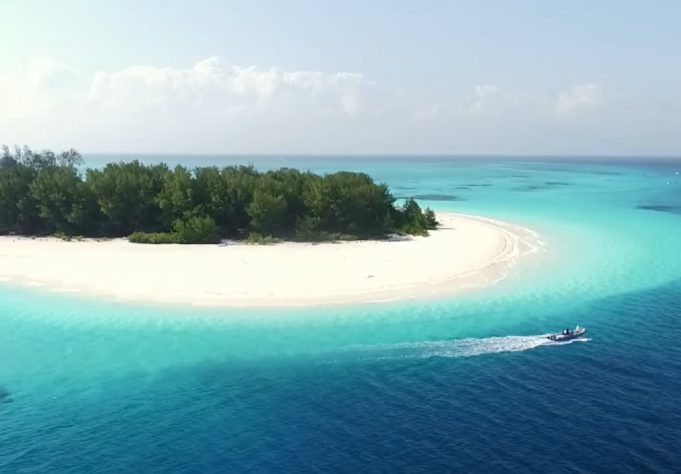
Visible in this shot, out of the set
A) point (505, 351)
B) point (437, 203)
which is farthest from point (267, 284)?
point (437, 203)

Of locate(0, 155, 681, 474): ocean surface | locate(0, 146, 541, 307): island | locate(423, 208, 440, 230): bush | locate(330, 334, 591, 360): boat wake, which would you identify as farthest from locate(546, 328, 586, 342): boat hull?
locate(423, 208, 440, 230): bush

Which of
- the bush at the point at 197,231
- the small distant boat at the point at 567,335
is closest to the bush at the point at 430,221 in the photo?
the bush at the point at 197,231

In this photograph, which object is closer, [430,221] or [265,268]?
[265,268]

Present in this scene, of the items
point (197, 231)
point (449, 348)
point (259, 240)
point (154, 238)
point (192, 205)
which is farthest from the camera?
point (192, 205)

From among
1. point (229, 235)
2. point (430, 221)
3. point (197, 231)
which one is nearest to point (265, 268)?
point (197, 231)

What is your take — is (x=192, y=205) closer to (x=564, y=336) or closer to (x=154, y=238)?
(x=154, y=238)

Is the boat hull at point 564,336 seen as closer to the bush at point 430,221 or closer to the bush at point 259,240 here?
the bush at point 259,240
